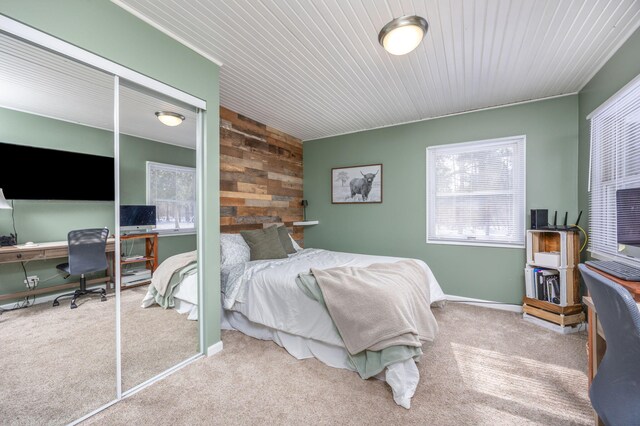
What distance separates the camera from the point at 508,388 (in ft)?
5.98

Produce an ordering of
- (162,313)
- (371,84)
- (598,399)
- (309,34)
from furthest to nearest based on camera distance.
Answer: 1. (371,84)
2. (162,313)
3. (309,34)
4. (598,399)

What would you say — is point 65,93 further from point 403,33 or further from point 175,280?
point 403,33

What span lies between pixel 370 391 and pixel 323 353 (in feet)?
1.62

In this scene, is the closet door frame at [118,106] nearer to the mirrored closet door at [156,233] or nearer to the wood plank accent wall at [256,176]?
the mirrored closet door at [156,233]

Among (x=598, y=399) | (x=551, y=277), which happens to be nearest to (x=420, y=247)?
(x=551, y=277)

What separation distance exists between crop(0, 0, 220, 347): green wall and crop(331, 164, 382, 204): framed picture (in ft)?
8.22

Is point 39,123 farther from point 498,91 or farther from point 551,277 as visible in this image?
point 551,277

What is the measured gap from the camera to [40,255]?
5.14 ft

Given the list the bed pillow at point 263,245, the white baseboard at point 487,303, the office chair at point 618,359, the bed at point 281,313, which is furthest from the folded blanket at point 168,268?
the white baseboard at point 487,303

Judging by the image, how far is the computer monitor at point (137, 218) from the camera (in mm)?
1822

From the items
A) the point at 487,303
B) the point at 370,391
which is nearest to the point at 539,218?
the point at 487,303

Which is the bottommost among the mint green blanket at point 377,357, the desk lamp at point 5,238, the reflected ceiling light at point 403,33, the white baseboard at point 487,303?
the white baseboard at point 487,303

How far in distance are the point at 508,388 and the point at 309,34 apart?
9.79ft

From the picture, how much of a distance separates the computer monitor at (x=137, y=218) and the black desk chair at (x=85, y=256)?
0.41 ft
